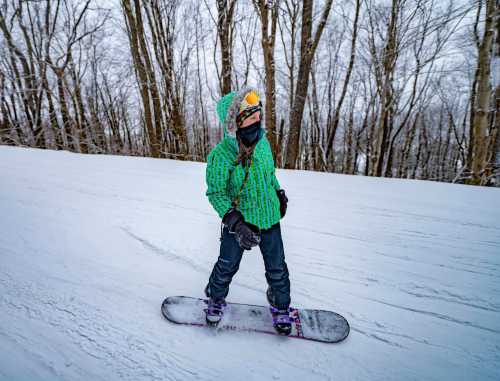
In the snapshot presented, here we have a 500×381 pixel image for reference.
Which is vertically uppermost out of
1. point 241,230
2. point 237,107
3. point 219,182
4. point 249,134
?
point 237,107

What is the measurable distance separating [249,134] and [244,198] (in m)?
0.38

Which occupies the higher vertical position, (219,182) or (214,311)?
(219,182)

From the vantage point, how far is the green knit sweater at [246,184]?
1407 mm

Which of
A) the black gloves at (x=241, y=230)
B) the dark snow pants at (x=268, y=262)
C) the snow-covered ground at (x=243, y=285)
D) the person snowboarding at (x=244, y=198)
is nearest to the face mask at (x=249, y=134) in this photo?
the person snowboarding at (x=244, y=198)

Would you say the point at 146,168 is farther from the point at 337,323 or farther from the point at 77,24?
the point at 77,24

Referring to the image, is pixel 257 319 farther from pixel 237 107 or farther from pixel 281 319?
pixel 237 107

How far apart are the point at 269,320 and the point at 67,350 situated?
1200 millimetres

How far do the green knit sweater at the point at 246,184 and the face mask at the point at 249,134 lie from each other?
46mm

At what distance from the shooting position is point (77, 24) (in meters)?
12.8

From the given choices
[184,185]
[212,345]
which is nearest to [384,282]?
[212,345]

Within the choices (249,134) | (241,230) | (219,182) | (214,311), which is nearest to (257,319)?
(214,311)

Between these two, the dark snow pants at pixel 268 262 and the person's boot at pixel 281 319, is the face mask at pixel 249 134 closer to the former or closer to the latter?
the dark snow pants at pixel 268 262

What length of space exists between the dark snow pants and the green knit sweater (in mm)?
105

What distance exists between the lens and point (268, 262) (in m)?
1.57
